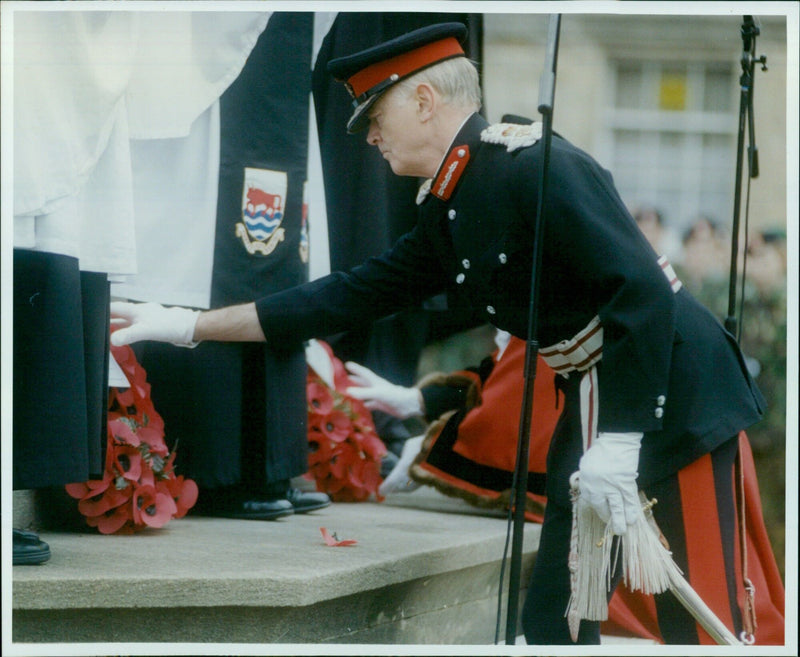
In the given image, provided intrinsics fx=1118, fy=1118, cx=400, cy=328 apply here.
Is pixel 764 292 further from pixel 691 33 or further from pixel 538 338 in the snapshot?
pixel 538 338

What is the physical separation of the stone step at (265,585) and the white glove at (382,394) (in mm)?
482

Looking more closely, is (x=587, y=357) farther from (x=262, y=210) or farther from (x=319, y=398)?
(x=319, y=398)

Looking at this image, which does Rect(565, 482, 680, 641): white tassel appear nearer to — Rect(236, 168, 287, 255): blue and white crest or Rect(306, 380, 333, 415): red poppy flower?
Rect(236, 168, 287, 255): blue and white crest

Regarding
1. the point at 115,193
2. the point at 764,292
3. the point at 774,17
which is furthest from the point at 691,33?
the point at 115,193

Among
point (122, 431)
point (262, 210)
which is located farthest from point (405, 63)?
point (122, 431)

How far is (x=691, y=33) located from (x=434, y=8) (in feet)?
6.66

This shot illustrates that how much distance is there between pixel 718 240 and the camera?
4449 mm

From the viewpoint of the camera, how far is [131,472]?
2.48 m

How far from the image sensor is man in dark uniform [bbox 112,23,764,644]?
201cm

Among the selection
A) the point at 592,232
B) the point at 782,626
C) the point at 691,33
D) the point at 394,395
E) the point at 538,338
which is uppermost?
the point at 691,33

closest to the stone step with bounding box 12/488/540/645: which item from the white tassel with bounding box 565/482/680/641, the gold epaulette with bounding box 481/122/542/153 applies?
the white tassel with bounding box 565/482/680/641

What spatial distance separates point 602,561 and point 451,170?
2.65 ft

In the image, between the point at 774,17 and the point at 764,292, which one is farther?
the point at 764,292

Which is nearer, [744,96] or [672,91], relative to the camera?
[744,96]
